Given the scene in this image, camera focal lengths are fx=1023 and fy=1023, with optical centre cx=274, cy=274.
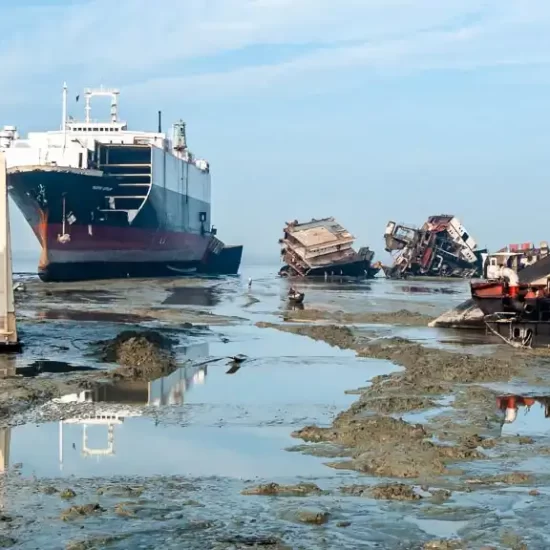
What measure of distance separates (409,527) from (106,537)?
8.00 ft

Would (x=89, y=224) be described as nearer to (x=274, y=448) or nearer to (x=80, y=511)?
(x=274, y=448)

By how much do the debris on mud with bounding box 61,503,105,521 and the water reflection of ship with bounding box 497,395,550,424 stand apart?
7.04 metres

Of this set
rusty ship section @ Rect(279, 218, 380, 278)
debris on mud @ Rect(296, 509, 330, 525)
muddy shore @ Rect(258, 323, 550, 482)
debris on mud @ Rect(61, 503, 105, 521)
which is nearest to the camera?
debris on mud @ Rect(61, 503, 105, 521)

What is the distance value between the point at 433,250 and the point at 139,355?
60587 mm

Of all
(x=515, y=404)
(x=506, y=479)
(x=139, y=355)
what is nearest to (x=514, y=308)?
(x=515, y=404)

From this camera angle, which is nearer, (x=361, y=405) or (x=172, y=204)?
(x=361, y=405)

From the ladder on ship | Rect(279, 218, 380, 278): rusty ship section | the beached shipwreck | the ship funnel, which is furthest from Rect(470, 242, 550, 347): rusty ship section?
the ship funnel

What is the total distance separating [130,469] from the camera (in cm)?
1038

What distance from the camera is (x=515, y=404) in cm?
1552

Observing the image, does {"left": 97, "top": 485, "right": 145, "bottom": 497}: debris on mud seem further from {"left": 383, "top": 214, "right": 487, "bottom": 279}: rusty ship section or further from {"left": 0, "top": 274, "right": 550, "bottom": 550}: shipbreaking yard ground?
{"left": 383, "top": 214, "right": 487, "bottom": 279}: rusty ship section

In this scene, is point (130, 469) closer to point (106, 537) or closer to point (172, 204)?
point (106, 537)

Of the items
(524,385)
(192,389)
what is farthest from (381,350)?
(192,389)

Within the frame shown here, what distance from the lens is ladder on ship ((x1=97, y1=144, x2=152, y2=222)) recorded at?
6062 cm

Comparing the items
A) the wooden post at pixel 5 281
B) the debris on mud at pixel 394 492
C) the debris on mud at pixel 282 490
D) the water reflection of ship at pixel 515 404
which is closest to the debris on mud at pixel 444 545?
the debris on mud at pixel 394 492
